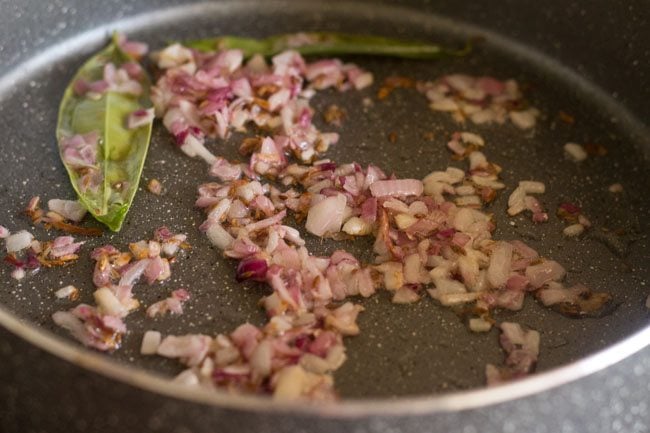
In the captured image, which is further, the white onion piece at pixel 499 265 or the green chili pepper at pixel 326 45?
the green chili pepper at pixel 326 45

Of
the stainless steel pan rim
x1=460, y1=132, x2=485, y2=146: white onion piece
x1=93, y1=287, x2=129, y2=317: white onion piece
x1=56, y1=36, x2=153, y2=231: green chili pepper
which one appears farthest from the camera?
x1=460, y1=132, x2=485, y2=146: white onion piece

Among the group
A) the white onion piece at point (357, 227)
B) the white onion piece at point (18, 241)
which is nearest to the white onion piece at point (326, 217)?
the white onion piece at point (357, 227)

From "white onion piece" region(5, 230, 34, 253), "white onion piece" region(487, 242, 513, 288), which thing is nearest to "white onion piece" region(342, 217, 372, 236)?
"white onion piece" region(487, 242, 513, 288)

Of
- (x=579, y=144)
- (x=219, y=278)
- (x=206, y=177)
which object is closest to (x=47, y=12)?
(x=206, y=177)

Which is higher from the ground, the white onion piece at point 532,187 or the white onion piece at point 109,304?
the white onion piece at point 109,304

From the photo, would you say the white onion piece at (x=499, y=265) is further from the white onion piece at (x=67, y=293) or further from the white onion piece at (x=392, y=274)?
the white onion piece at (x=67, y=293)

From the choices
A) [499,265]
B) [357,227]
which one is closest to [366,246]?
[357,227]

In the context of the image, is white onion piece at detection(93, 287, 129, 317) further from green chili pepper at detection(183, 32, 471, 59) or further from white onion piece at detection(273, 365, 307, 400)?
green chili pepper at detection(183, 32, 471, 59)

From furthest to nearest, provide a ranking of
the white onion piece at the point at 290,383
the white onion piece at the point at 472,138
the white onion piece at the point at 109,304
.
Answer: the white onion piece at the point at 472,138
the white onion piece at the point at 109,304
the white onion piece at the point at 290,383

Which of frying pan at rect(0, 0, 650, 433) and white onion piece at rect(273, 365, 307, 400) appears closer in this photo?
frying pan at rect(0, 0, 650, 433)
